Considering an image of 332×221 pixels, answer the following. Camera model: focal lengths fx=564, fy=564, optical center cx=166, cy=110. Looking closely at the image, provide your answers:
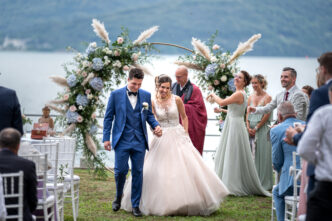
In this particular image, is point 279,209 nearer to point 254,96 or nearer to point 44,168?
point 44,168

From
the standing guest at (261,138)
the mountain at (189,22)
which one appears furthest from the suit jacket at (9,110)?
the mountain at (189,22)

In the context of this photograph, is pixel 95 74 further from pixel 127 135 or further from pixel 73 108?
pixel 127 135

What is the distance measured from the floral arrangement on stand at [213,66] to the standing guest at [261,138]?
0.45 meters

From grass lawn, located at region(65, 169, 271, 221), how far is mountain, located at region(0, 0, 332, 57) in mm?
37189

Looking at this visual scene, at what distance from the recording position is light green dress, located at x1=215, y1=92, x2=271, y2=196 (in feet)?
26.2

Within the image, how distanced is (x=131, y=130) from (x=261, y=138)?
2.91 meters

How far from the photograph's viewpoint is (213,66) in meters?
8.84

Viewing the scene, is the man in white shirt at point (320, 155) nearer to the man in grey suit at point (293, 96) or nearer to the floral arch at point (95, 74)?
the man in grey suit at point (293, 96)

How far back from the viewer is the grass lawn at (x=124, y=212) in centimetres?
634

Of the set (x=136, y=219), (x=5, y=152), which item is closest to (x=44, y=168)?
(x=5, y=152)

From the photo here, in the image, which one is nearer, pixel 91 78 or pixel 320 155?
pixel 320 155

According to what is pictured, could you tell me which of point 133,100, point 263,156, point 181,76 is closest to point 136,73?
point 133,100

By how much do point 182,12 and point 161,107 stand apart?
141ft

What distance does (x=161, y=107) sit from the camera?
6723 mm
